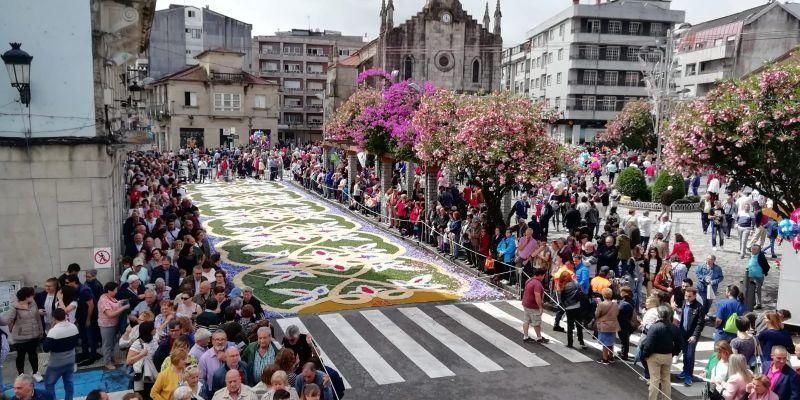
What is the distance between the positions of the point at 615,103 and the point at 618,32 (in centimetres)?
771

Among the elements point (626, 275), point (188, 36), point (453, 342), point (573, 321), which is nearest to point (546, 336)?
point (573, 321)

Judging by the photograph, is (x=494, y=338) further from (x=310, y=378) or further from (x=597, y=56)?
(x=597, y=56)

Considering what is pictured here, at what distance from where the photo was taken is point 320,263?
19.5 metres

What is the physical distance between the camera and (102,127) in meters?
13.4

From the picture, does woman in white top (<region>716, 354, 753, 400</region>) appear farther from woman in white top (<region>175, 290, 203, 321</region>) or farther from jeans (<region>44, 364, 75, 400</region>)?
jeans (<region>44, 364, 75, 400</region>)

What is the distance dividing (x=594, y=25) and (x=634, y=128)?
16751 mm

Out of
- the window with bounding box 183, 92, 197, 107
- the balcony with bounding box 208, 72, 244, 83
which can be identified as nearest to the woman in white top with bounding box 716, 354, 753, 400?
the balcony with bounding box 208, 72, 244, 83

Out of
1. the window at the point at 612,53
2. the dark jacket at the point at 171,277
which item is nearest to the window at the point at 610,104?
the window at the point at 612,53

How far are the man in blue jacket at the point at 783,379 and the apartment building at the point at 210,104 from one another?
58127 millimetres

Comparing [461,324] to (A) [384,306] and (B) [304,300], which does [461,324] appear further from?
(B) [304,300]

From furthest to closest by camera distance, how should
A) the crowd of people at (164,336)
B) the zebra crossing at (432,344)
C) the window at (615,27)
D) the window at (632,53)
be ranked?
the window at (632,53)
the window at (615,27)
the zebra crossing at (432,344)
the crowd of people at (164,336)

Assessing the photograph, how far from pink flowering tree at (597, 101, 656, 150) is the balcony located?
3543cm

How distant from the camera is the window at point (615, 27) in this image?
68000 mm

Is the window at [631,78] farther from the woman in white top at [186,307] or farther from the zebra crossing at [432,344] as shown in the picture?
the woman in white top at [186,307]
